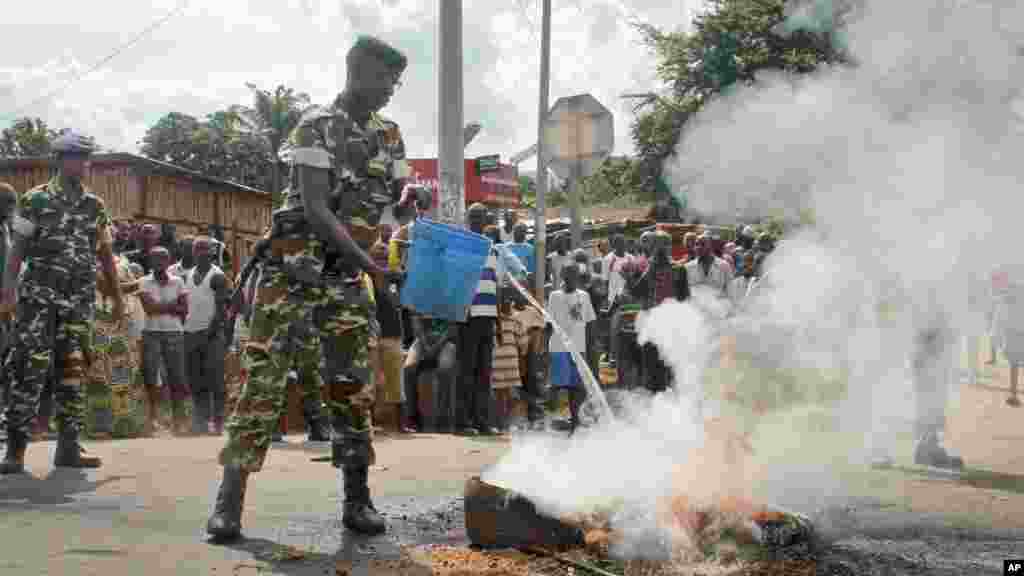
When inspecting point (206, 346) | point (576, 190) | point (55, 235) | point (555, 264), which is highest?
point (576, 190)

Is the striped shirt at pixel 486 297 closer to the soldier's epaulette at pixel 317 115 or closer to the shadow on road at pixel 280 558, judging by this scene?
the soldier's epaulette at pixel 317 115

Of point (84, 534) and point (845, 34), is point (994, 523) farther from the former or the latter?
point (84, 534)

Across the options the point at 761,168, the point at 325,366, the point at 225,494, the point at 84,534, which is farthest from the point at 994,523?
the point at 84,534

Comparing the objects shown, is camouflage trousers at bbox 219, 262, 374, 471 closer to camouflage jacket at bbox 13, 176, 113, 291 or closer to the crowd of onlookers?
camouflage jacket at bbox 13, 176, 113, 291

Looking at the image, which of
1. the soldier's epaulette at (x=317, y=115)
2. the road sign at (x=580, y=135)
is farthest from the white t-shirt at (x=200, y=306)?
the soldier's epaulette at (x=317, y=115)

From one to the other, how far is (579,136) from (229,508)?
752 centimetres

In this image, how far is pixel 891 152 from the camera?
6121 millimetres

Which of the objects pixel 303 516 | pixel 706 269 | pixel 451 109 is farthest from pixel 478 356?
pixel 303 516

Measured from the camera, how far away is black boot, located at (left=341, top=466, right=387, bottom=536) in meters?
4.46

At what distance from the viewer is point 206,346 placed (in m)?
9.64

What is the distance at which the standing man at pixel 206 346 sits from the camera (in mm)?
9617

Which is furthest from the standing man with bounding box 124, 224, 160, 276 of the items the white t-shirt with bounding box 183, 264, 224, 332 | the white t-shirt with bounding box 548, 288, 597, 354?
the white t-shirt with bounding box 548, 288, 597, 354

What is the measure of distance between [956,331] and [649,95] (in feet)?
32.1

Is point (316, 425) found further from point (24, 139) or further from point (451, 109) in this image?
point (24, 139)
